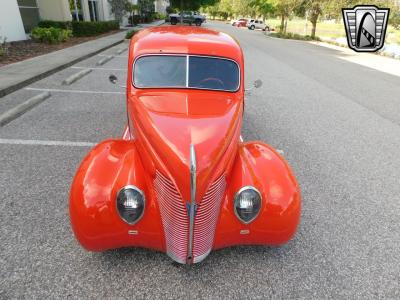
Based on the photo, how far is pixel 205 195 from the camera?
2.45 m

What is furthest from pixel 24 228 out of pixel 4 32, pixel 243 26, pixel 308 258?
pixel 243 26

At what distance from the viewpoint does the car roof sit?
3.76 meters

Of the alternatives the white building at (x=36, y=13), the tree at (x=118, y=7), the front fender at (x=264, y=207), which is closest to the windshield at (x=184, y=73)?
the front fender at (x=264, y=207)

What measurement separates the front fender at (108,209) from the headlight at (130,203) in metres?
0.05

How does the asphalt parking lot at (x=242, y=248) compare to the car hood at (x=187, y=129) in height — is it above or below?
below

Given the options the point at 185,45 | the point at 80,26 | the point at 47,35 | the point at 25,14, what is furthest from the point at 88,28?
the point at 185,45

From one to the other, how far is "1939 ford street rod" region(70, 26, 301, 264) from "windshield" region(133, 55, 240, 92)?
0.47 metres

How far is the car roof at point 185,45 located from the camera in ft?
12.3

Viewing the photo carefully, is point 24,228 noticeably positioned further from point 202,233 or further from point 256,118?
point 256,118

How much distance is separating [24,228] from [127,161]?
1565 mm

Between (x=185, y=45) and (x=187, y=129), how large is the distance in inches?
62.5

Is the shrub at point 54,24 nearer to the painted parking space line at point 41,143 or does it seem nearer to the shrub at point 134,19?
the painted parking space line at point 41,143

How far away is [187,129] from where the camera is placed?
2.74 metres

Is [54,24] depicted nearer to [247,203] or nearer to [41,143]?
[41,143]
